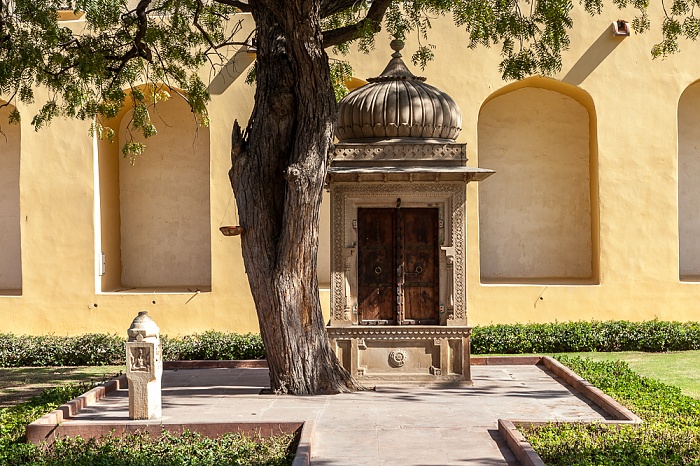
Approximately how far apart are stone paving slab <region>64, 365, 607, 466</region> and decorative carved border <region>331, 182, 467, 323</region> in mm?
1158

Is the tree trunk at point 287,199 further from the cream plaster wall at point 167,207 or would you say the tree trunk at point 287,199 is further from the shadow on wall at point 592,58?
the cream plaster wall at point 167,207

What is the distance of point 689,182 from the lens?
1850cm

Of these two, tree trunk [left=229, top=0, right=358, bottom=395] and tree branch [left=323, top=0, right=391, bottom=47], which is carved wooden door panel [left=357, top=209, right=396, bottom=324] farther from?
tree branch [left=323, top=0, right=391, bottom=47]

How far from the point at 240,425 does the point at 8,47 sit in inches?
240

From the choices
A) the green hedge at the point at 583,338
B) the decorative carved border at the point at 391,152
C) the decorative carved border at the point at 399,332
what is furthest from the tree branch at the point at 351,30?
the green hedge at the point at 583,338

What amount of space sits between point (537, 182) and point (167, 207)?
23.2 feet

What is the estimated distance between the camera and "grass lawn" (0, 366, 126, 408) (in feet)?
40.7

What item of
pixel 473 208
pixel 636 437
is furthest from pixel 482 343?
pixel 636 437

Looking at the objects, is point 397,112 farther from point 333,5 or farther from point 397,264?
point 397,264

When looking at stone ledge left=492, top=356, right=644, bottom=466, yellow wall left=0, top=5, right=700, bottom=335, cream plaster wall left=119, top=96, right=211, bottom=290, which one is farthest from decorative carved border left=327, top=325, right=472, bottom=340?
cream plaster wall left=119, top=96, right=211, bottom=290

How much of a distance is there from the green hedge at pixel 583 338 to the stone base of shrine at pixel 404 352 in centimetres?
372

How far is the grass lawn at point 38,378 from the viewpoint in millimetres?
12420

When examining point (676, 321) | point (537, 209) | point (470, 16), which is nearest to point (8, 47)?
point (470, 16)

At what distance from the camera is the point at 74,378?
1377 cm
